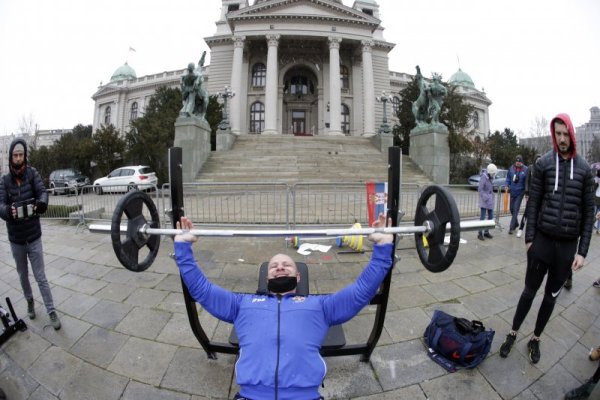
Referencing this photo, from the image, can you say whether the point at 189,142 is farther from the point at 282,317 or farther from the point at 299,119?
the point at 299,119

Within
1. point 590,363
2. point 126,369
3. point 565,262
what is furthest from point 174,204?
point 590,363

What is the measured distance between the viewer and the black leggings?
254 cm

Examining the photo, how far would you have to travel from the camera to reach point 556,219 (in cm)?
251

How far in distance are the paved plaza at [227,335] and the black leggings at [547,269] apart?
0.35m

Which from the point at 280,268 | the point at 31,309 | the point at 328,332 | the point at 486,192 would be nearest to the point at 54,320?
the point at 31,309

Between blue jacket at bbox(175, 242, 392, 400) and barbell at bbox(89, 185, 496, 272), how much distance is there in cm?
27

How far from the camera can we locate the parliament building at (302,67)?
108 ft

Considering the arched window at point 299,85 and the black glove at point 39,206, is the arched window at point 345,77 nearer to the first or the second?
the arched window at point 299,85

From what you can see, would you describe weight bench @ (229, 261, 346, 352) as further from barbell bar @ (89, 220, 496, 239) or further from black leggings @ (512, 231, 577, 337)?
black leggings @ (512, 231, 577, 337)

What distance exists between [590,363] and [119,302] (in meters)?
4.94

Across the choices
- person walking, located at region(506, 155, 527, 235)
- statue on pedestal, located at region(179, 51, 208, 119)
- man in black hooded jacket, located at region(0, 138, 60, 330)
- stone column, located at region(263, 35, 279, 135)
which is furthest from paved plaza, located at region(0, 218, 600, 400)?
stone column, located at region(263, 35, 279, 135)

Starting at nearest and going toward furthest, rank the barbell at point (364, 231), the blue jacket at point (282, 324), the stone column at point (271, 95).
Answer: the blue jacket at point (282, 324) < the barbell at point (364, 231) < the stone column at point (271, 95)

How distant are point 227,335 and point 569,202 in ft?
11.1

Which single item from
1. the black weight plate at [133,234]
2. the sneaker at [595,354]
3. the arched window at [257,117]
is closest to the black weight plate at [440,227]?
the sneaker at [595,354]
